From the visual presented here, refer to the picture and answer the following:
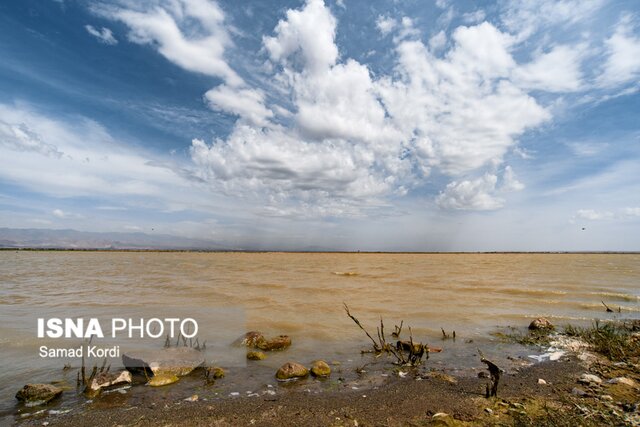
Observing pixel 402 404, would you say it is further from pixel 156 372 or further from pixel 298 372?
pixel 156 372

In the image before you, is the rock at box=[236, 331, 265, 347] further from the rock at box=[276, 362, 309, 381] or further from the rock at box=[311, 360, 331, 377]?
the rock at box=[311, 360, 331, 377]

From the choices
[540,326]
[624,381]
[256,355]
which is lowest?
[256,355]

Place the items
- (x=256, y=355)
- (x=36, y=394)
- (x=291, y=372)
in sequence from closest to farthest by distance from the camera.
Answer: (x=36, y=394), (x=291, y=372), (x=256, y=355)

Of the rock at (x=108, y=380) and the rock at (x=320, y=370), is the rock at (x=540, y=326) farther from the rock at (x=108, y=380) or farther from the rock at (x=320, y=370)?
the rock at (x=108, y=380)

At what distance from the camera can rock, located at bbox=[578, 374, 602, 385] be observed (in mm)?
6492

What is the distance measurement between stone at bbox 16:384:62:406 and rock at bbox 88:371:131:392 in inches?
22.6

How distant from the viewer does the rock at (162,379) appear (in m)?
6.66

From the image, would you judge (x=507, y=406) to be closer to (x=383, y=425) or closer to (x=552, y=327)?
(x=383, y=425)

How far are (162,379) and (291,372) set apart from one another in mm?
2608

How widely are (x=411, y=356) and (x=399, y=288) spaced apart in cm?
1365

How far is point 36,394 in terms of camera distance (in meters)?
5.98

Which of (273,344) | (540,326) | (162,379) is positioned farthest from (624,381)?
(162,379)

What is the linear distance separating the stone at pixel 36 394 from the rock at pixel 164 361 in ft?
4.63

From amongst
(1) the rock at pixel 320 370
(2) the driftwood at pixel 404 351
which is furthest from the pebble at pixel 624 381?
(1) the rock at pixel 320 370
